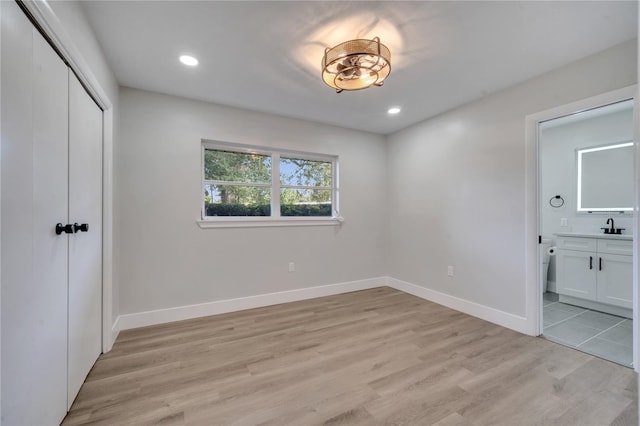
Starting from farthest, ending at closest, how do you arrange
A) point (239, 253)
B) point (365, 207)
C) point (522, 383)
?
point (365, 207) < point (239, 253) < point (522, 383)

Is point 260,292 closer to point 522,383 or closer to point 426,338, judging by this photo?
point 426,338

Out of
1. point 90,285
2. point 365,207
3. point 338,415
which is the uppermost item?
point 365,207

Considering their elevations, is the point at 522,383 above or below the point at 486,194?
below

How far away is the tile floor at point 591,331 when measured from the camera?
223 cm

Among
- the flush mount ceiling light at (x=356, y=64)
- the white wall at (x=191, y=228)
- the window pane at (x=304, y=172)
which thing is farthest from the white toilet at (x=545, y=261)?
the flush mount ceiling light at (x=356, y=64)

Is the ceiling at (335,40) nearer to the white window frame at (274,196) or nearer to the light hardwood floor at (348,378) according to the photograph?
the white window frame at (274,196)

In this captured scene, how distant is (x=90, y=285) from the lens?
75.3 inches

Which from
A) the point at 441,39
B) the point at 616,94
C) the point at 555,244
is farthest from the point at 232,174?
the point at 555,244

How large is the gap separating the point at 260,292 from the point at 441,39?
3.17 m

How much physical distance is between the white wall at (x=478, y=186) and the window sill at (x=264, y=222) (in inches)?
45.9

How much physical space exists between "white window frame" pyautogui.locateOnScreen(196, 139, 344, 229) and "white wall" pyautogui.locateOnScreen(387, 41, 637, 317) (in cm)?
104

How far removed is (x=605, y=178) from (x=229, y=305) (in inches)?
203

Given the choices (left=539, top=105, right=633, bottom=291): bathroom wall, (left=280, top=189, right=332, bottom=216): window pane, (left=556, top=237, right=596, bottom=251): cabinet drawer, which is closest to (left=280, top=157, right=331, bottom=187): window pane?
(left=280, top=189, right=332, bottom=216): window pane

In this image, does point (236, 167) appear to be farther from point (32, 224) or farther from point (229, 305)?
point (32, 224)
